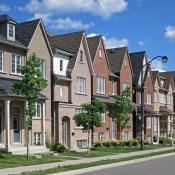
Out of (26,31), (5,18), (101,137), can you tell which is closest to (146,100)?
(101,137)

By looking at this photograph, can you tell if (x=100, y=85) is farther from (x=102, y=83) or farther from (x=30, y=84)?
(x=30, y=84)

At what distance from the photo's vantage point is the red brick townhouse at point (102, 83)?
1788 inches

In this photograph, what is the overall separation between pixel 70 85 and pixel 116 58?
42.7 ft

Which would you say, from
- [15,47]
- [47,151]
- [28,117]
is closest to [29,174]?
[28,117]

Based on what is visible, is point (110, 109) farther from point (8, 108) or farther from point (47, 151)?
point (8, 108)

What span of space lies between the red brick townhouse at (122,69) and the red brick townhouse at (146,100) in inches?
103

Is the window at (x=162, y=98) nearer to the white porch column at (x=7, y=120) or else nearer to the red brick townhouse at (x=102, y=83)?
the red brick townhouse at (x=102, y=83)

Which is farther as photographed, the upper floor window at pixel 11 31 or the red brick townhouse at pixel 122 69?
the red brick townhouse at pixel 122 69

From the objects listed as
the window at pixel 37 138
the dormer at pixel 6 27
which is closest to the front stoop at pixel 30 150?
the window at pixel 37 138

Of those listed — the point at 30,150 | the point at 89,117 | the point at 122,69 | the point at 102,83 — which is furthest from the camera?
the point at 122,69

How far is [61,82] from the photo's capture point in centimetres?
3969

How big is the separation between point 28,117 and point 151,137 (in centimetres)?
3153

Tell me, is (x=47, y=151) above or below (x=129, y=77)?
below

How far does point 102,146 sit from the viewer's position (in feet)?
141
